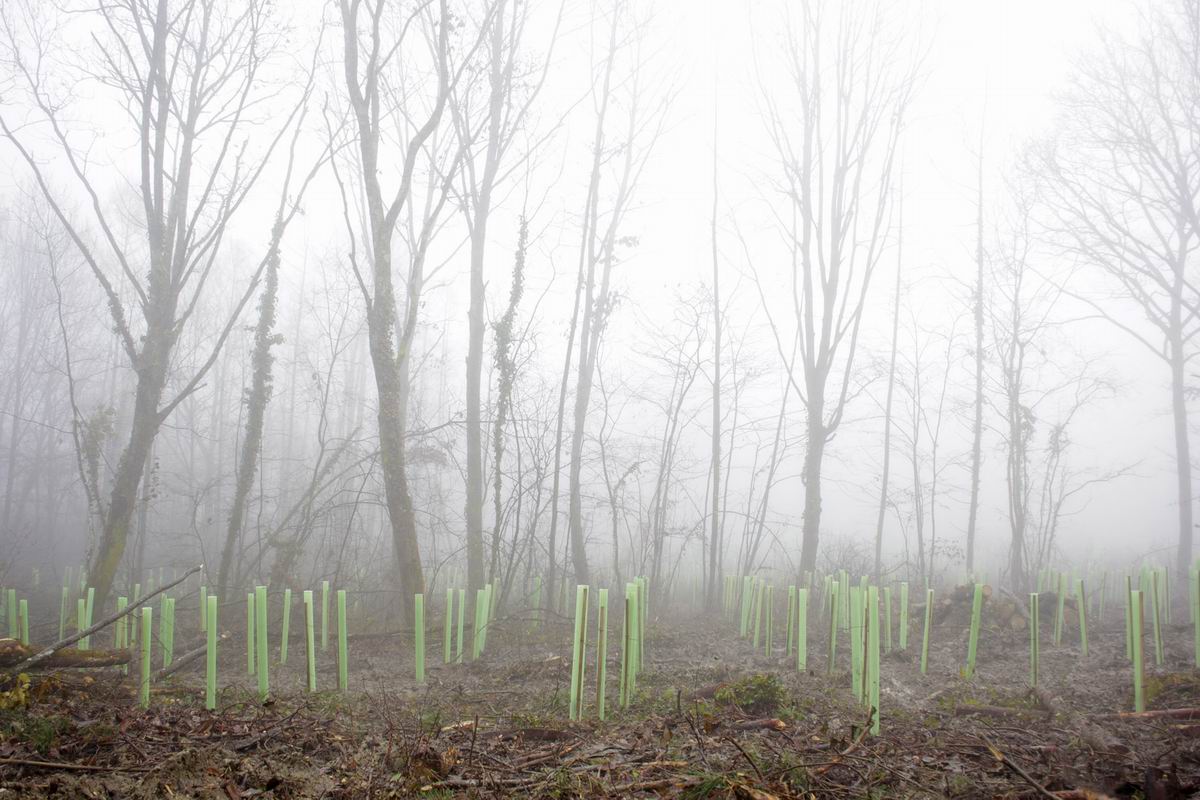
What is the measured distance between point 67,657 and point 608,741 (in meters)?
3.86

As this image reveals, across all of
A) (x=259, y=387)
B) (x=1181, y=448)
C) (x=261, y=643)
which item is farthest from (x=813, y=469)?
(x=1181, y=448)

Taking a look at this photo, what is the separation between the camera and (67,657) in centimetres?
438

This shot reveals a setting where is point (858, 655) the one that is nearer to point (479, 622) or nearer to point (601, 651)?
point (601, 651)

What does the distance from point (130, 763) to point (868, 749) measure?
3281 mm

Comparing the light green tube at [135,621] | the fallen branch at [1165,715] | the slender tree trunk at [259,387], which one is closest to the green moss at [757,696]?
the fallen branch at [1165,715]

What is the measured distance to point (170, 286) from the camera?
7.82 meters

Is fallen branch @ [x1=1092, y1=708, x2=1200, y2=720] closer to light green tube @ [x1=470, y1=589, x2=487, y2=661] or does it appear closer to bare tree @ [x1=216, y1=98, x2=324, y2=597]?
light green tube @ [x1=470, y1=589, x2=487, y2=661]

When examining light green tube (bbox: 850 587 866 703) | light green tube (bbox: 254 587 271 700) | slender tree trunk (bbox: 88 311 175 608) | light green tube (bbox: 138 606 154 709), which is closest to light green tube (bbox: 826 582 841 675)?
light green tube (bbox: 850 587 866 703)

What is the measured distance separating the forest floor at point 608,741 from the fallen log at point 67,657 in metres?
0.12

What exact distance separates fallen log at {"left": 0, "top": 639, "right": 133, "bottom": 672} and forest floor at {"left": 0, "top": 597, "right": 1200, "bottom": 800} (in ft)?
0.41

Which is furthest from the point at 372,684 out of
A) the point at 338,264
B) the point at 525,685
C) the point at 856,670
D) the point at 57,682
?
the point at 338,264

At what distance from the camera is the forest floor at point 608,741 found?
99.7 inches

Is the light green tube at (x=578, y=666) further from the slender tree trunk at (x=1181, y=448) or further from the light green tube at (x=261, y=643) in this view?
the slender tree trunk at (x=1181, y=448)

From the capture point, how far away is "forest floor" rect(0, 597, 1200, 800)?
2.53 m
